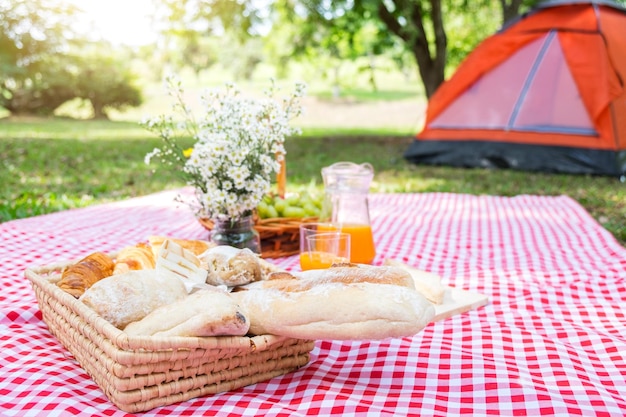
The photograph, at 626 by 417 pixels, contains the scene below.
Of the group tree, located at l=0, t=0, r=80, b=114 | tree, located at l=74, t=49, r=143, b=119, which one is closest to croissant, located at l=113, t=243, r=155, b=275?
tree, located at l=0, t=0, r=80, b=114

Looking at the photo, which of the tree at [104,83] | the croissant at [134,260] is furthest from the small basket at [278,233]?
the tree at [104,83]

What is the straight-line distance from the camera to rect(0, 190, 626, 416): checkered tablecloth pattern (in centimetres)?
143

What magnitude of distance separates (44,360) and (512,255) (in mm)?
1968

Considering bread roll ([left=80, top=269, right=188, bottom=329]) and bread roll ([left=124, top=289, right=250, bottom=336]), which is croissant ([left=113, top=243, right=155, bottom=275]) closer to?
bread roll ([left=80, top=269, right=188, bottom=329])

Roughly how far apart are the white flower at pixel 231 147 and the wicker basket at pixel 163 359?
0.72 metres

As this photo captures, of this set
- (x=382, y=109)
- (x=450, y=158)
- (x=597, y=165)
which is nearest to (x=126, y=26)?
(x=382, y=109)

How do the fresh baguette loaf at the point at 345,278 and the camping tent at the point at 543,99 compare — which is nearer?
the fresh baguette loaf at the point at 345,278

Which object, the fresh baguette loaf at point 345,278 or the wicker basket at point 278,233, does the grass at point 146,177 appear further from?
the fresh baguette loaf at point 345,278

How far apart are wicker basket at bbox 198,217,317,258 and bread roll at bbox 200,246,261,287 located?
30.7 inches

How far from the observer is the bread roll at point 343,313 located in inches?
54.2

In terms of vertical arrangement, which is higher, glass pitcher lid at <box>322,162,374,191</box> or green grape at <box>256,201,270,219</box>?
glass pitcher lid at <box>322,162,374,191</box>

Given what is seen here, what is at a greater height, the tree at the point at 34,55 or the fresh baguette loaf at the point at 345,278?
the tree at the point at 34,55

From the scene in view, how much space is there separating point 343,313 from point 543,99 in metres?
5.65

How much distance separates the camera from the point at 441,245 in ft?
10.1
